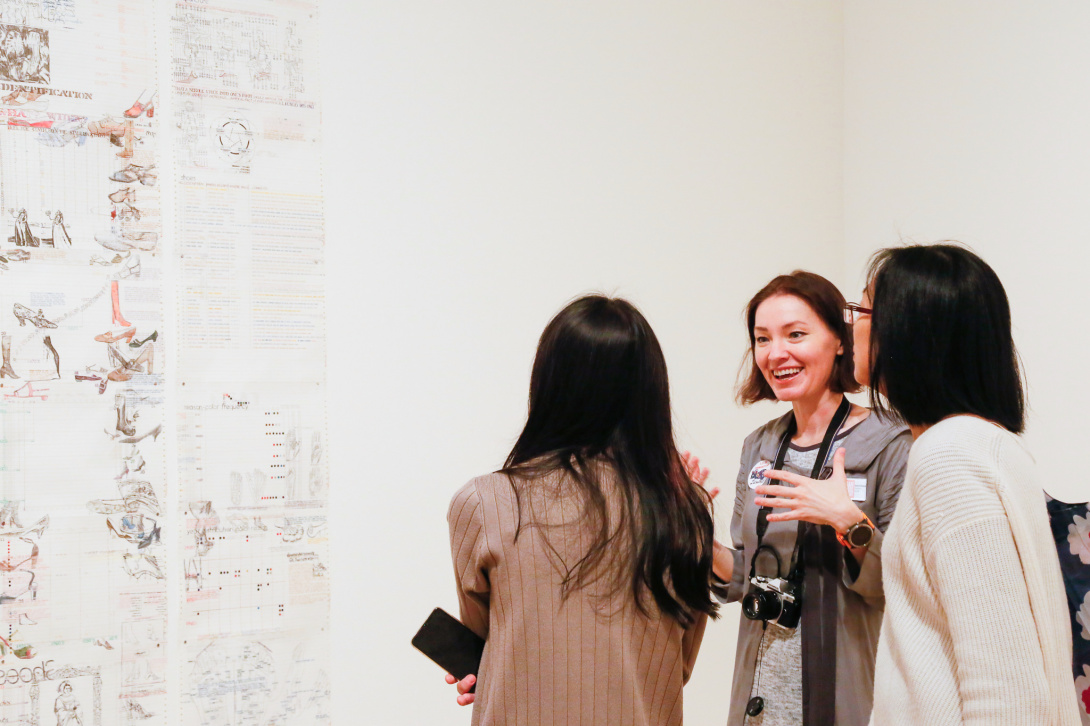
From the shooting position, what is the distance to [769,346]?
1922 mm

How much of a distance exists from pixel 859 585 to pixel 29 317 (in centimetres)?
207

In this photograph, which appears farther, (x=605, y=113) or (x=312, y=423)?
(x=605, y=113)

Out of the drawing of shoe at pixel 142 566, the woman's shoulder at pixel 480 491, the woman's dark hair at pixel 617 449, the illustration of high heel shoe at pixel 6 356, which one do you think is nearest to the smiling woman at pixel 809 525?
the woman's dark hair at pixel 617 449

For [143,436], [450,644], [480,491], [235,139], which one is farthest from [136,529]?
[480,491]

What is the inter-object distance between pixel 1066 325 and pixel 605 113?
164 centimetres

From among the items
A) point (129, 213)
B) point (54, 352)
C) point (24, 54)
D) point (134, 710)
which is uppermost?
point (24, 54)

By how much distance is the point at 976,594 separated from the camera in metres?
1.07

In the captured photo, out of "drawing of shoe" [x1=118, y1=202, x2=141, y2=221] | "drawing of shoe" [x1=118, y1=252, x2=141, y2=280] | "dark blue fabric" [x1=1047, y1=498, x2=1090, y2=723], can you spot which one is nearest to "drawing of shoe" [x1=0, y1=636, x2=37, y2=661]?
"drawing of shoe" [x1=118, y1=252, x2=141, y2=280]

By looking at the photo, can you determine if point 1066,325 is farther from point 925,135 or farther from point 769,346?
point 769,346

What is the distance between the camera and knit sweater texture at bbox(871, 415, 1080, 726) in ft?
3.44

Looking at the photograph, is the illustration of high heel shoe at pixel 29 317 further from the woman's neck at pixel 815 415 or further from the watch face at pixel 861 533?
the watch face at pixel 861 533

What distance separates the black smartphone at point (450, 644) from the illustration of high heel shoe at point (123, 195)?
1531mm

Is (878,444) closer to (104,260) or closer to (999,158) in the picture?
(999,158)

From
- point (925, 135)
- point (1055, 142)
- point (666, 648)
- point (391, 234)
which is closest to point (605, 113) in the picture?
point (391, 234)
